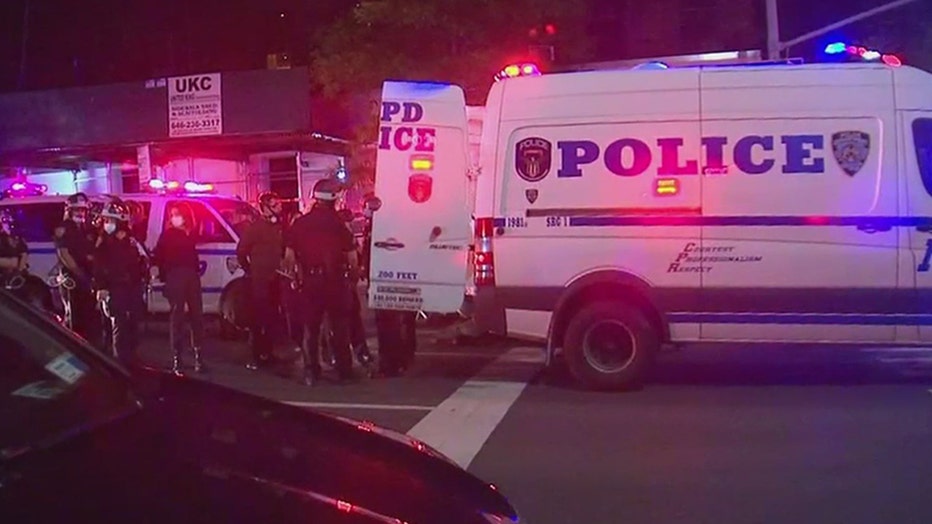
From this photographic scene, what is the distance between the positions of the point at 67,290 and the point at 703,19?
17407 mm

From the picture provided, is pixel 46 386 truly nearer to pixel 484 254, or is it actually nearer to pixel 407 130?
pixel 484 254

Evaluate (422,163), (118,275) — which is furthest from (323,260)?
(118,275)

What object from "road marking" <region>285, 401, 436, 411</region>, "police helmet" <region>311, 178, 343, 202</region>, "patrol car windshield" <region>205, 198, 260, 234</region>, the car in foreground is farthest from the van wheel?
the car in foreground

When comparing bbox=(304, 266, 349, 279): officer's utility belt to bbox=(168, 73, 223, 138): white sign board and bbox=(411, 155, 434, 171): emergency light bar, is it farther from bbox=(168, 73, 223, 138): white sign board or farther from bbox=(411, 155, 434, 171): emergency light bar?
bbox=(168, 73, 223, 138): white sign board

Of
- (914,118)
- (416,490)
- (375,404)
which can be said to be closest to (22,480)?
(416,490)

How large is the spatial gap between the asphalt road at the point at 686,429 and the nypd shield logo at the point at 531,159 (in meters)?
1.79

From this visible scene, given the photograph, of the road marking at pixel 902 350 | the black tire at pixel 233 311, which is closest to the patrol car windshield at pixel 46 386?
the black tire at pixel 233 311

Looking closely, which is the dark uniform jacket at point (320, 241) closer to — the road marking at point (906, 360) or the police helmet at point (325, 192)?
the police helmet at point (325, 192)

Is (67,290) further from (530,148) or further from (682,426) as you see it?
(682,426)

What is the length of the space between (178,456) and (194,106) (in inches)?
765

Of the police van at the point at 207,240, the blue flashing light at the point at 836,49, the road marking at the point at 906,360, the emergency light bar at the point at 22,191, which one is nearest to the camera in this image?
the blue flashing light at the point at 836,49

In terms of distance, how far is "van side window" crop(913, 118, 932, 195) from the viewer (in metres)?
9.26

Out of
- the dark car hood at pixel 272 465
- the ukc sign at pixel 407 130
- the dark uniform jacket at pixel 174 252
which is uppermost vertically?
the ukc sign at pixel 407 130

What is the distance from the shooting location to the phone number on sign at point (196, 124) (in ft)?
69.8
